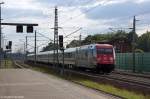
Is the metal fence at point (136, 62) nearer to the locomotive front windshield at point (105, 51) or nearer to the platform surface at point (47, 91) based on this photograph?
the locomotive front windshield at point (105, 51)

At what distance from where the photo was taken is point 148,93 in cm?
2367

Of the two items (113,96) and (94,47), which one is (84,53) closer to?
(94,47)

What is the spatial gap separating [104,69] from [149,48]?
3036 inches

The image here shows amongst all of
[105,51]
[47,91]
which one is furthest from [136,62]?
[47,91]

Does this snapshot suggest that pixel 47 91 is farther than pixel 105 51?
No

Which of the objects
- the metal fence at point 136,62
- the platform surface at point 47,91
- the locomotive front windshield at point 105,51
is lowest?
the platform surface at point 47,91

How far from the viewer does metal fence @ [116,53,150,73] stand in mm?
58812

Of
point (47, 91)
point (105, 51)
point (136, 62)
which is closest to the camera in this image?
point (47, 91)

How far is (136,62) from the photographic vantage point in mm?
62344

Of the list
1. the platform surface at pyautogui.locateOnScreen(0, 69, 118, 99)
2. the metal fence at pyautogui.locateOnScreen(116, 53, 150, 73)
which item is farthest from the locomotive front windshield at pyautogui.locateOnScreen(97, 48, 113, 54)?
the platform surface at pyautogui.locateOnScreen(0, 69, 118, 99)

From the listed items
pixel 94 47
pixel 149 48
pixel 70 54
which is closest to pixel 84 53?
pixel 94 47

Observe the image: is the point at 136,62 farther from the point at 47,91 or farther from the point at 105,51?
the point at 47,91

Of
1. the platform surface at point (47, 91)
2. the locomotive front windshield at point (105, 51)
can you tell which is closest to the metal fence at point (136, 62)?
the locomotive front windshield at point (105, 51)

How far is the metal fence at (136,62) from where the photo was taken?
58812 millimetres
